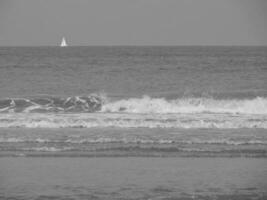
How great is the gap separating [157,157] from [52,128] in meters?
5.63

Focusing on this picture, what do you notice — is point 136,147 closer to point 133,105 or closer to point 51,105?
point 133,105

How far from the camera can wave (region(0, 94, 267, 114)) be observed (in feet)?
82.1

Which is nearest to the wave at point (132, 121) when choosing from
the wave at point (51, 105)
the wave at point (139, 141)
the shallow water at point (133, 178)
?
the wave at point (139, 141)

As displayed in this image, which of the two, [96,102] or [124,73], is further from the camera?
[124,73]

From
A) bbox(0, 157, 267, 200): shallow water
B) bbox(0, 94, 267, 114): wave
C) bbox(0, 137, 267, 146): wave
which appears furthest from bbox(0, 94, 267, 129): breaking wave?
bbox(0, 157, 267, 200): shallow water

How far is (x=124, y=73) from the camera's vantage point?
46.0 metres

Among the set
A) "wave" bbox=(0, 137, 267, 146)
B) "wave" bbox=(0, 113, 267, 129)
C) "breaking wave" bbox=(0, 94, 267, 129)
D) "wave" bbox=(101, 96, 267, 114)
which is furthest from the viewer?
"wave" bbox=(101, 96, 267, 114)

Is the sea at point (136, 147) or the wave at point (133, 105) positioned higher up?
the wave at point (133, 105)

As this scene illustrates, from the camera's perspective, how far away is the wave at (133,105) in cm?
2503

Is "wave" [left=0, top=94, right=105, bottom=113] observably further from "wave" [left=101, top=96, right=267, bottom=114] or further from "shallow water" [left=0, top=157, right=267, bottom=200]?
"shallow water" [left=0, top=157, right=267, bottom=200]

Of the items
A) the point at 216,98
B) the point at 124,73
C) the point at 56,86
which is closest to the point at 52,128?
the point at 216,98

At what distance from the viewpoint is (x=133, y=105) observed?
86.9 feet

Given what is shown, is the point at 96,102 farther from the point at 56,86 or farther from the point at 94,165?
the point at 94,165

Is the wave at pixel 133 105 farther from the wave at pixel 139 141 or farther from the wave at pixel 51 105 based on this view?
the wave at pixel 139 141
